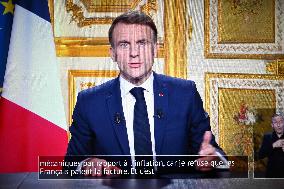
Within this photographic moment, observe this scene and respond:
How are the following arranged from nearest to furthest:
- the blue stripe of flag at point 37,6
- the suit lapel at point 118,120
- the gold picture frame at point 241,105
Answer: the suit lapel at point 118,120
the gold picture frame at point 241,105
the blue stripe of flag at point 37,6

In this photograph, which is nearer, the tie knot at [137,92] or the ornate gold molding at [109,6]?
the tie knot at [137,92]

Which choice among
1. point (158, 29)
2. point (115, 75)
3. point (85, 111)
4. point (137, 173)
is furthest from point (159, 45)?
point (137, 173)

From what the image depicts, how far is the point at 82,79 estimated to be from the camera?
246cm

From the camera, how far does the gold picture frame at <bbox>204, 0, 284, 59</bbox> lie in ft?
8.07

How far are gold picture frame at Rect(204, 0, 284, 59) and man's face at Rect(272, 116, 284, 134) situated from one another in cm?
38

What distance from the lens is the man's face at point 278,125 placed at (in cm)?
238

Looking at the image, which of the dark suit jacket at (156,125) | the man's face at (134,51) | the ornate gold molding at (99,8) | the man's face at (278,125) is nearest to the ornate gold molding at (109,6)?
the ornate gold molding at (99,8)

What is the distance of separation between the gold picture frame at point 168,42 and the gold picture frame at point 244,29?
0.45 ft

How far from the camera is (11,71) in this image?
2482 millimetres

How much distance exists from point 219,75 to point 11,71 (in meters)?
1.26

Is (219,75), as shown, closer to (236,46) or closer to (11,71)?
(236,46)

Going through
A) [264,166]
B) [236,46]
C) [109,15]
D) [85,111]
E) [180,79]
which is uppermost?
[109,15]

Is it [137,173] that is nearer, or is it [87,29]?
[137,173]

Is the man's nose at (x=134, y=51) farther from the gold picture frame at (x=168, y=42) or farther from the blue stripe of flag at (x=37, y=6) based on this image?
the blue stripe of flag at (x=37, y=6)
